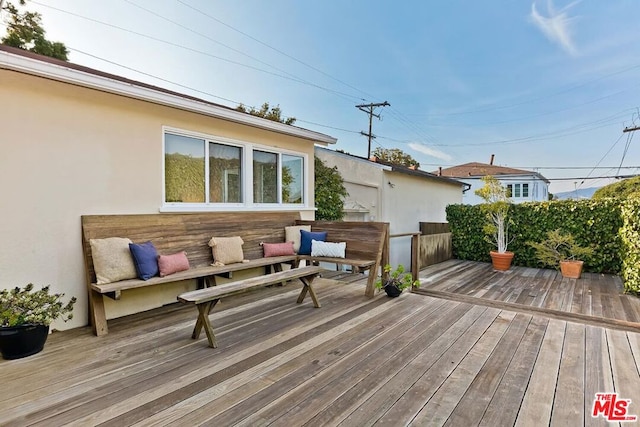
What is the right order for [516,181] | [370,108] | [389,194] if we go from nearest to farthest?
[389,194] < [370,108] < [516,181]

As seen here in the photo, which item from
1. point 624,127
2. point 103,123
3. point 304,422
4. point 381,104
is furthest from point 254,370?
point 624,127

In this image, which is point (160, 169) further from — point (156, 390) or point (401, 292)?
point (401, 292)

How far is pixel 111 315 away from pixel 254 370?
2243 mm

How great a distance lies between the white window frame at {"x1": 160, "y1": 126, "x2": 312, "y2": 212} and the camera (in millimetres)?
4148

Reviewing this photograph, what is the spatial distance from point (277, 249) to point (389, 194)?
17.2ft

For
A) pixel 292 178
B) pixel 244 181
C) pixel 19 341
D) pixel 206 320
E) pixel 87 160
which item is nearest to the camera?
pixel 19 341

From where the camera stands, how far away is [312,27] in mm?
9594

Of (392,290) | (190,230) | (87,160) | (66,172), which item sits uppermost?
(87,160)

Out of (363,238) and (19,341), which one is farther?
(363,238)

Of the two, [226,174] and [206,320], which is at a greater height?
[226,174]

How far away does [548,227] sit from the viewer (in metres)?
7.59

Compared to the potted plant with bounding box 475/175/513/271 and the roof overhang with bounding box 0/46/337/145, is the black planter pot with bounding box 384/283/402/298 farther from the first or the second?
the potted plant with bounding box 475/175/513/271

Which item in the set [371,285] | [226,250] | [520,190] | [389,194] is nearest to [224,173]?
[226,250]

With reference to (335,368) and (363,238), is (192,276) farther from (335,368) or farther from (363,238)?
(363,238)
